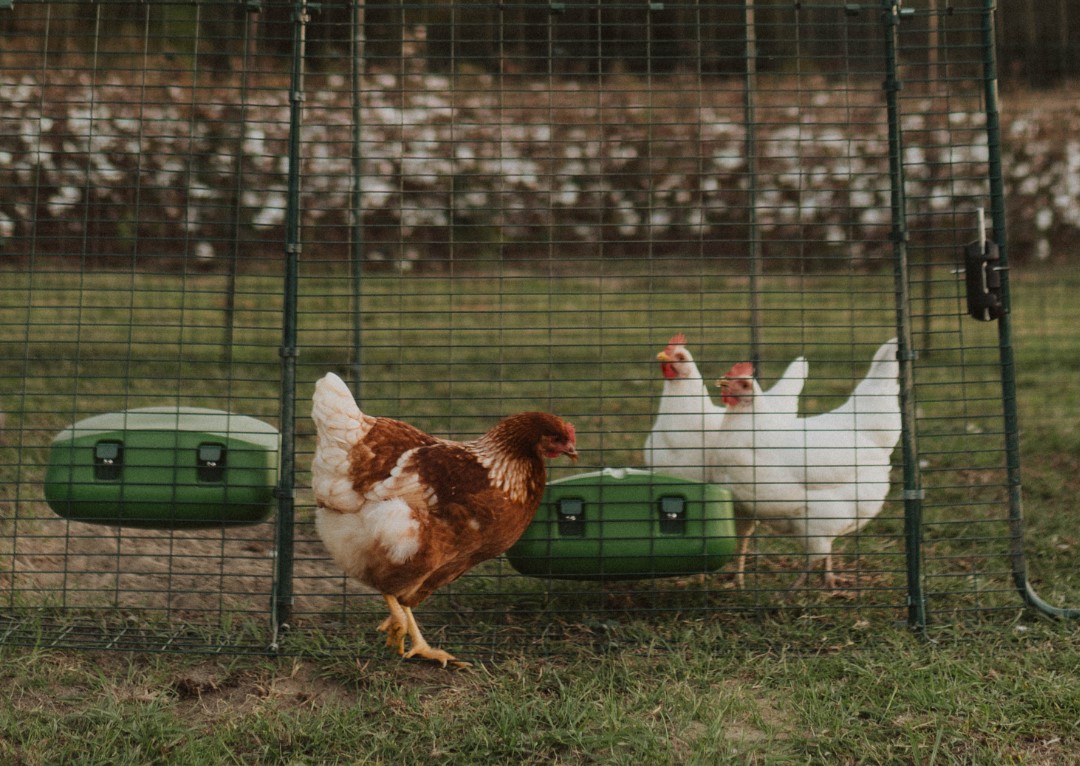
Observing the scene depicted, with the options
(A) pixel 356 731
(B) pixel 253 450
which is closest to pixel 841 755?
(A) pixel 356 731

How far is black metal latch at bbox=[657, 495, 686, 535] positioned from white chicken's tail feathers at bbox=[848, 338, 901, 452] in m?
1.06

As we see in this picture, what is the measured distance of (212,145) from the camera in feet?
28.2

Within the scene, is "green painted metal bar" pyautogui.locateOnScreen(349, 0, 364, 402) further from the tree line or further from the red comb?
the tree line

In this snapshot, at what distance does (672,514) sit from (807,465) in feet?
2.11

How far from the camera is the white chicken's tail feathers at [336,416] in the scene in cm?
312

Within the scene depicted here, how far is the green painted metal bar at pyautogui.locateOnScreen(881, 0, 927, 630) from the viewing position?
3416 mm

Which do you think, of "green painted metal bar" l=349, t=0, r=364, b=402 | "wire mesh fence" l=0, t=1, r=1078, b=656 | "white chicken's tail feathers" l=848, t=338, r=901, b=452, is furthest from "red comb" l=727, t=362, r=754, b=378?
"green painted metal bar" l=349, t=0, r=364, b=402

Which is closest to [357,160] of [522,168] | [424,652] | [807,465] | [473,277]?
[473,277]

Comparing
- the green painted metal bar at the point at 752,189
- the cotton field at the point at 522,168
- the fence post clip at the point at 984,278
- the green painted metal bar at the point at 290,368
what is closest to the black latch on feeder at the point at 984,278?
the fence post clip at the point at 984,278

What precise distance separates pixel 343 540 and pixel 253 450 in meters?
0.59

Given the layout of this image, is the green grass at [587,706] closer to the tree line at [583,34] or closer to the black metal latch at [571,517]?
the black metal latch at [571,517]

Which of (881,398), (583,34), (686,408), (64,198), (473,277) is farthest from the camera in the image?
(583,34)

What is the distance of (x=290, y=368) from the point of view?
3.41 m

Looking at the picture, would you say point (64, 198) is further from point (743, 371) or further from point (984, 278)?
point (984, 278)
